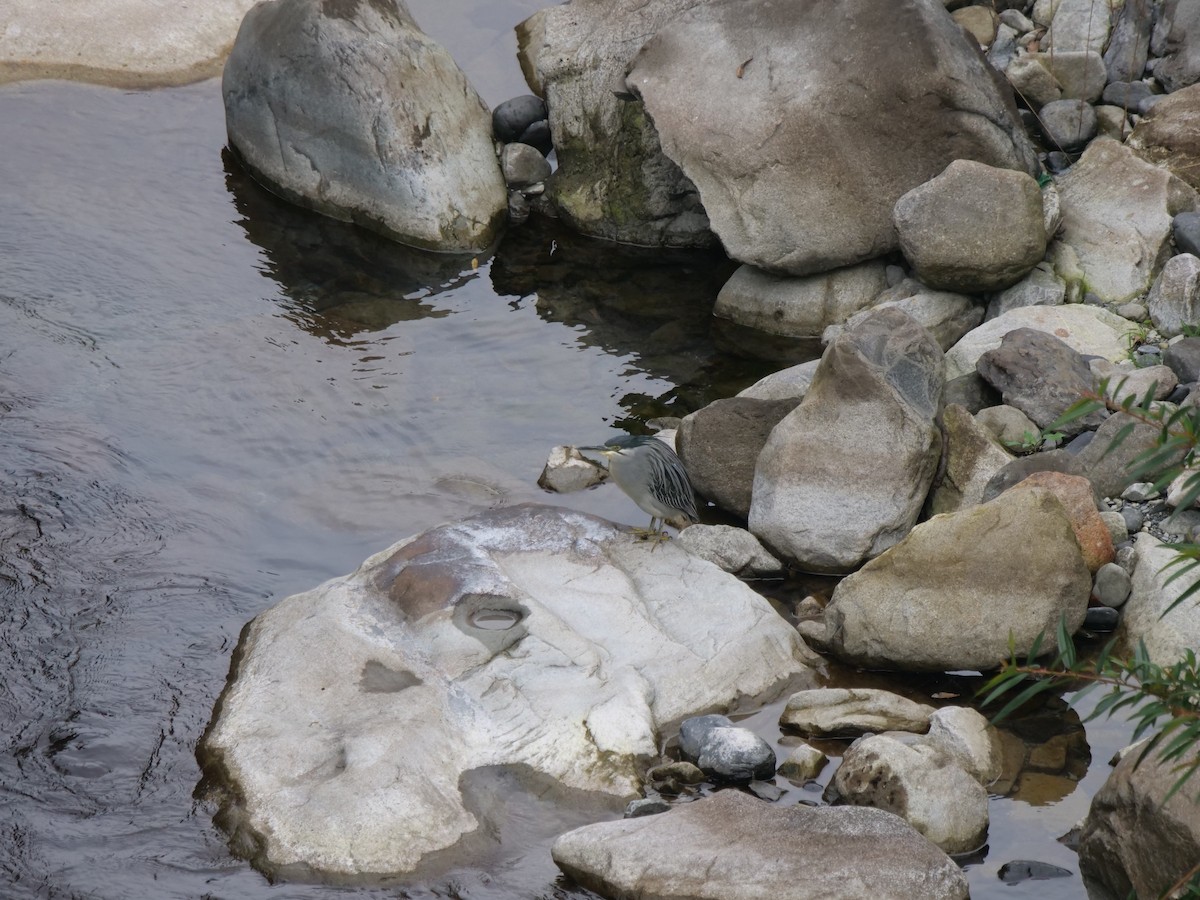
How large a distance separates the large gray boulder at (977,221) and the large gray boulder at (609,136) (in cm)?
241

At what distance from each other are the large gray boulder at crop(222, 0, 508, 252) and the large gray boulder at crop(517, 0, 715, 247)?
0.69 meters

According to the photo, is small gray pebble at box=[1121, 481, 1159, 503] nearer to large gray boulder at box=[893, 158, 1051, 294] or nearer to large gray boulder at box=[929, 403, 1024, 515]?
large gray boulder at box=[929, 403, 1024, 515]

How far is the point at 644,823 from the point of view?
16.4 ft

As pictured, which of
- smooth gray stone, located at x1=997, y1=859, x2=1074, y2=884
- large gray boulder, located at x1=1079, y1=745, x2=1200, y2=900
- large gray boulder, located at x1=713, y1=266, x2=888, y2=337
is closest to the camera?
large gray boulder, located at x1=1079, y1=745, x2=1200, y2=900

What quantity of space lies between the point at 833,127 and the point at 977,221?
53.4 inches

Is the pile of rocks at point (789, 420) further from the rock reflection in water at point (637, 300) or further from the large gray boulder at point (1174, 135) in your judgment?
the rock reflection in water at point (637, 300)

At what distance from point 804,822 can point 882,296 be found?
5.00m

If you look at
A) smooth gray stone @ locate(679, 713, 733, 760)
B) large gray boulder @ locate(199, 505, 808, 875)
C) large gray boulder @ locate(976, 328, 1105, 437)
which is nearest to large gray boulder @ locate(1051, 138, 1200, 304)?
large gray boulder @ locate(976, 328, 1105, 437)

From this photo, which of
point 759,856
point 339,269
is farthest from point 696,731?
point 339,269

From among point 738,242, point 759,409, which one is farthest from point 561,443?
point 738,242

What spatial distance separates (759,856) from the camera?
15.7 feet

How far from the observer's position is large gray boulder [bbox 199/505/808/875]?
5102 millimetres

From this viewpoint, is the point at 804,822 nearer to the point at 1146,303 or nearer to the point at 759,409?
the point at 759,409

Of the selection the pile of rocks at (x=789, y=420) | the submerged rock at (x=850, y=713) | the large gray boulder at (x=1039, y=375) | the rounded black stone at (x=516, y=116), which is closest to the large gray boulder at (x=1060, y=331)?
the pile of rocks at (x=789, y=420)
